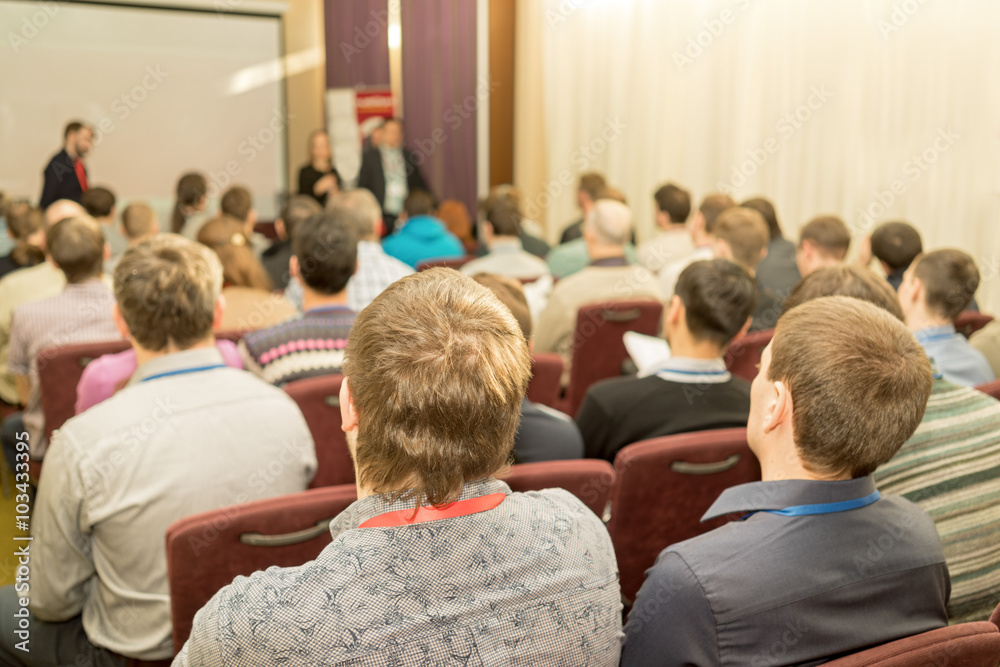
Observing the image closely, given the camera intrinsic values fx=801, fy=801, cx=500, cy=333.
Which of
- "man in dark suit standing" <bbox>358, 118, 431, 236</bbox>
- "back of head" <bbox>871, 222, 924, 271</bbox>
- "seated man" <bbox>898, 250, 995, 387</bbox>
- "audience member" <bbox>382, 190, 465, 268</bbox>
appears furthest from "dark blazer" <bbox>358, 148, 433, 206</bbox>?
"seated man" <bbox>898, 250, 995, 387</bbox>

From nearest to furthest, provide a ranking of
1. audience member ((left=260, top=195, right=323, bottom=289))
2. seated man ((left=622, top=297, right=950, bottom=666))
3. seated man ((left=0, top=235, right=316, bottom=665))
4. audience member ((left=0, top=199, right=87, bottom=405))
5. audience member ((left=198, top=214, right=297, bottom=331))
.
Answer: seated man ((left=622, top=297, right=950, bottom=666))
seated man ((left=0, top=235, right=316, bottom=665))
audience member ((left=198, top=214, right=297, bottom=331))
audience member ((left=0, top=199, right=87, bottom=405))
audience member ((left=260, top=195, right=323, bottom=289))

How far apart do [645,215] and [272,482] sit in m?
5.62

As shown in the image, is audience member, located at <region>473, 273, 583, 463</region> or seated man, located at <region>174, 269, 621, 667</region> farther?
audience member, located at <region>473, 273, 583, 463</region>

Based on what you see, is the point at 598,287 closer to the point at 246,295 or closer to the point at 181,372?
the point at 246,295

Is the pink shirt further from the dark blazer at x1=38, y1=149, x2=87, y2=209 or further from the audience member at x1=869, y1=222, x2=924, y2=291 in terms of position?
the dark blazer at x1=38, y1=149, x2=87, y2=209

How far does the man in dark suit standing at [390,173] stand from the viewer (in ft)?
24.4

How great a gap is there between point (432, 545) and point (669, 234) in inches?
165

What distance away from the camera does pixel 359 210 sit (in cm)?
397

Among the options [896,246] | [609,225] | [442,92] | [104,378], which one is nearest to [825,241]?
[896,246]

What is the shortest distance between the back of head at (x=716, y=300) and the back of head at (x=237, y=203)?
3335mm

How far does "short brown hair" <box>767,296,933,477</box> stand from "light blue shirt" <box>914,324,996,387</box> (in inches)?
51.1

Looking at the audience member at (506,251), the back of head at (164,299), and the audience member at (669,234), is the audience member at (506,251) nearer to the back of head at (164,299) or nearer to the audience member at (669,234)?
the audience member at (669,234)

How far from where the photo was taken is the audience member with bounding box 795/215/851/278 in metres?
3.37

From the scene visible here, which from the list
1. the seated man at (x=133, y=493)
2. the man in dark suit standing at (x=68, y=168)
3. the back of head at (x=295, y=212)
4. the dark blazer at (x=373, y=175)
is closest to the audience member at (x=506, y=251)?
the back of head at (x=295, y=212)
